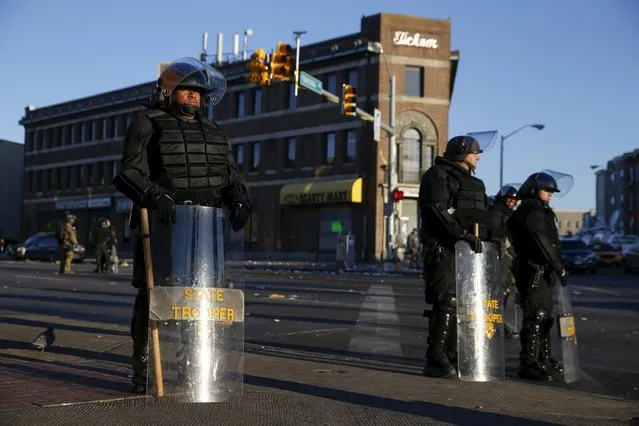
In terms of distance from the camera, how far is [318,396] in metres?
5.67

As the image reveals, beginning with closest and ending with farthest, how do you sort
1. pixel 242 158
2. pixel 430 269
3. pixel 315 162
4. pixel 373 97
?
pixel 430 269 → pixel 373 97 → pixel 315 162 → pixel 242 158

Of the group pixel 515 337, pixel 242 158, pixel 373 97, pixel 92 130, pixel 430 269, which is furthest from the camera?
pixel 92 130

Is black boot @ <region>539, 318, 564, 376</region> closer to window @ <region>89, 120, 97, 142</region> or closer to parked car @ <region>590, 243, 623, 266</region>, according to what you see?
parked car @ <region>590, 243, 623, 266</region>

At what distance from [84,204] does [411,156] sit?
2986 centimetres

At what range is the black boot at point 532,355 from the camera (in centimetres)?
711

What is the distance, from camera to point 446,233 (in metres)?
6.66

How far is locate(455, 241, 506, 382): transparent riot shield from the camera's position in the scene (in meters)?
6.55

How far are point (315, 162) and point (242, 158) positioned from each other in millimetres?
6499

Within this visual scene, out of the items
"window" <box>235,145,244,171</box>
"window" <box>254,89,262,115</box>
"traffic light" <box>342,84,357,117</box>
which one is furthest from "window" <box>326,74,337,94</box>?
"traffic light" <box>342,84,357,117</box>

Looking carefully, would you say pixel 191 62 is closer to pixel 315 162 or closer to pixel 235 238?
pixel 235 238

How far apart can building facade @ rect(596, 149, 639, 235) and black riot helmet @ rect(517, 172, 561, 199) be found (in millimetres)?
77724

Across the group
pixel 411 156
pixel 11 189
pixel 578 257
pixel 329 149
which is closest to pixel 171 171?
pixel 578 257

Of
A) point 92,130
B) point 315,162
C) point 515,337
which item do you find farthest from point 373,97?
point 515,337

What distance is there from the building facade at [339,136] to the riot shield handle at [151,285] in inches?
1387
